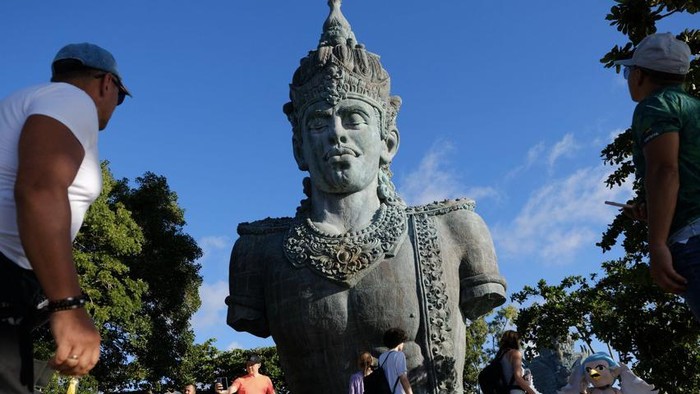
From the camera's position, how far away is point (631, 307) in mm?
15492

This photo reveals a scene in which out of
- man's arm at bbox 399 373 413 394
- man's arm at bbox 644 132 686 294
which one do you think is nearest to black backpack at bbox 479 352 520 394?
man's arm at bbox 399 373 413 394

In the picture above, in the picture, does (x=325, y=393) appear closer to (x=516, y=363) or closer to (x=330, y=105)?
(x=516, y=363)

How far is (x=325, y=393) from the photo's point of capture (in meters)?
6.16

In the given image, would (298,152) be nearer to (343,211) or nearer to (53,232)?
(343,211)

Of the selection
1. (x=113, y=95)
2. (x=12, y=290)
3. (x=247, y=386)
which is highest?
(x=247, y=386)

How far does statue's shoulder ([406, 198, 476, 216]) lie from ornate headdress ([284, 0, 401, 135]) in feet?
2.80

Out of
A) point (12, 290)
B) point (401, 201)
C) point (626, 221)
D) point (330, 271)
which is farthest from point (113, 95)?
point (626, 221)

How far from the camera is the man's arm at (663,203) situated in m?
2.73

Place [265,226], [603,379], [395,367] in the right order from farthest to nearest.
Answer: [603,379] < [265,226] < [395,367]

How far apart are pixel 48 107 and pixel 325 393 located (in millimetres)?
4407

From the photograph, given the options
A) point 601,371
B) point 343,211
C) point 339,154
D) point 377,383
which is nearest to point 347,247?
point 343,211

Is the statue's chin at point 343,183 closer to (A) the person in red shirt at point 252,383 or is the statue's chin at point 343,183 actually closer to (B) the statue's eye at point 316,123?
(B) the statue's eye at point 316,123

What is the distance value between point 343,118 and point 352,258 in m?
1.34

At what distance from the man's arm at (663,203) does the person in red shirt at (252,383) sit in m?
6.33
